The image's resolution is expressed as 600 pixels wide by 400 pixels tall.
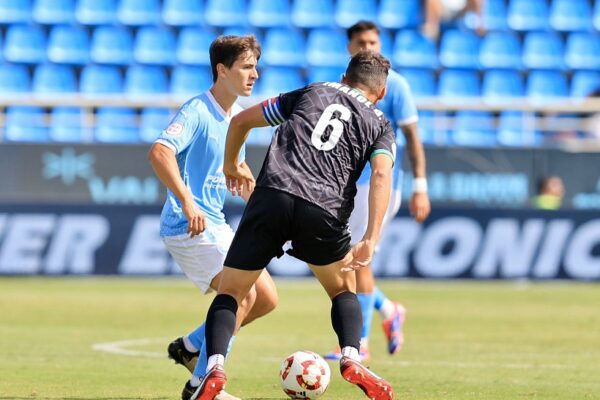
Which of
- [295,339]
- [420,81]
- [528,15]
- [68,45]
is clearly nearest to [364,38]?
[295,339]

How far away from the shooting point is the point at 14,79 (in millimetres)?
21344

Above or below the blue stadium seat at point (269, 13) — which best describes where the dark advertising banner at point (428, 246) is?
below

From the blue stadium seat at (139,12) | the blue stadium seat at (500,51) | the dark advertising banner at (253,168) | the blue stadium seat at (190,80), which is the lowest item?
the dark advertising banner at (253,168)

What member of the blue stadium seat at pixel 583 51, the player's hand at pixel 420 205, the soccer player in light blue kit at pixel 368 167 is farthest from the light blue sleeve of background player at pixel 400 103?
the blue stadium seat at pixel 583 51

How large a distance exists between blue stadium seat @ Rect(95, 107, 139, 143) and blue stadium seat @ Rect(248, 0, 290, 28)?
373cm

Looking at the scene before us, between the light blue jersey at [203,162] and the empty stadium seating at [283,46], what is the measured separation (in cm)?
1388

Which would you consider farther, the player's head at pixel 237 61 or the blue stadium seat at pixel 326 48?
the blue stadium seat at pixel 326 48

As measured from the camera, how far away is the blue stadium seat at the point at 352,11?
2255 cm

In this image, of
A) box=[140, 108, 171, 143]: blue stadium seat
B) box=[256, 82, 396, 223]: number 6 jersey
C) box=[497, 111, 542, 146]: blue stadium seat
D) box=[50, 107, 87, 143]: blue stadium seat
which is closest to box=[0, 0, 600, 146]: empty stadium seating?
box=[497, 111, 542, 146]: blue stadium seat

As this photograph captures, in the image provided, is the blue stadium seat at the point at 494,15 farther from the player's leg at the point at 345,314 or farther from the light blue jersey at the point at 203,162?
the player's leg at the point at 345,314

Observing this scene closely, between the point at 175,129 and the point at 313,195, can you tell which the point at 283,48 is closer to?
the point at 175,129

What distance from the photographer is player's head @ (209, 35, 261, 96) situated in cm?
707

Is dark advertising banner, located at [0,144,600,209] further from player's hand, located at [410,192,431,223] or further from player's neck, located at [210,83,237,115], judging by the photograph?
player's neck, located at [210,83,237,115]

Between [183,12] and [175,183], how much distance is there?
1614 centimetres
